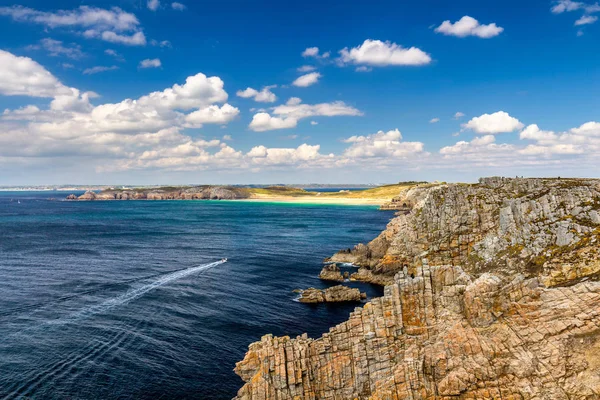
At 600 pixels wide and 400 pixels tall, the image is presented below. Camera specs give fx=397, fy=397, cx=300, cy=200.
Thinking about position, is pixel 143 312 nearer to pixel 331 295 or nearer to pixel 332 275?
pixel 331 295

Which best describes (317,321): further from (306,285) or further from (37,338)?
(37,338)

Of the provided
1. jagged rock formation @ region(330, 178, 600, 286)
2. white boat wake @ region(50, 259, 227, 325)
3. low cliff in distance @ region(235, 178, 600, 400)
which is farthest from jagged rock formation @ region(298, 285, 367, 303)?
low cliff in distance @ region(235, 178, 600, 400)

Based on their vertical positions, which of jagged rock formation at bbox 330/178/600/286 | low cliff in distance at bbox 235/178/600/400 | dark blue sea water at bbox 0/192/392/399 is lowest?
dark blue sea water at bbox 0/192/392/399

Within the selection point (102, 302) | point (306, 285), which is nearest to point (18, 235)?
point (102, 302)

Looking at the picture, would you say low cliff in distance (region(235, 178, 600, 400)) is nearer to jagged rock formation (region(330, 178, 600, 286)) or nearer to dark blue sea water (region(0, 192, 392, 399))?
jagged rock formation (region(330, 178, 600, 286))

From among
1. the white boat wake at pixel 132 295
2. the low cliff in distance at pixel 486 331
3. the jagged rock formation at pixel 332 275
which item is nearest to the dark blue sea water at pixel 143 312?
the white boat wake at pixel 132 295

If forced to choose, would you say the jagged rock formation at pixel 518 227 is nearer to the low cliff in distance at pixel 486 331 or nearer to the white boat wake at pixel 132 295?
the low cliff in distance at pixel 486 331

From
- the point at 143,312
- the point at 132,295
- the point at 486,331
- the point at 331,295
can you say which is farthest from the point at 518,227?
the point at 132,295
